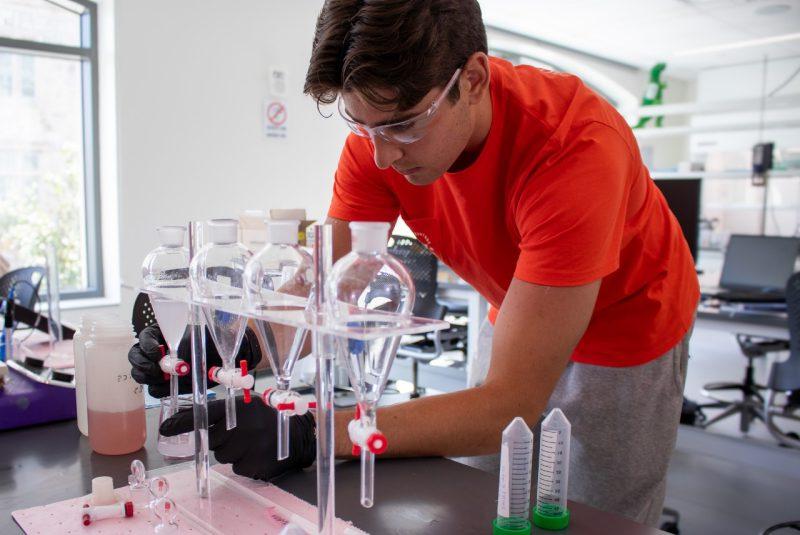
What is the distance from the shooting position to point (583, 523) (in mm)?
864

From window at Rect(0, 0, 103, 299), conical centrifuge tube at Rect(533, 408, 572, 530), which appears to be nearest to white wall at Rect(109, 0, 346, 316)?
window at Rect(0, 0, 103, 299)

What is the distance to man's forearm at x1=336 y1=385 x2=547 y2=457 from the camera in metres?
0.98

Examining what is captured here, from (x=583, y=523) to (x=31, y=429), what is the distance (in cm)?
100

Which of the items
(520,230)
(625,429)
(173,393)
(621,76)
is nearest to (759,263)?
(625,429)

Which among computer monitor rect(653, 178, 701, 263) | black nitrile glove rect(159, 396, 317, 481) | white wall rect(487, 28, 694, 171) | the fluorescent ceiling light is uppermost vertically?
the fluorescent ceiling light

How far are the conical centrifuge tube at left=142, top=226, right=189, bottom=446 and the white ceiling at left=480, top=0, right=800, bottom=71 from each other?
17.4ft

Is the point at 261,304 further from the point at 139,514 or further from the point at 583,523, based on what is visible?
the point at 583,523

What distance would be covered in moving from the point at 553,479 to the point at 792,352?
2.60 metres

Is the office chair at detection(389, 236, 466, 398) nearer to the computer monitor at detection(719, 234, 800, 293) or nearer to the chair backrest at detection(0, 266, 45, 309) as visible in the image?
the chair backrest at detection(0, 266, 45, 309)

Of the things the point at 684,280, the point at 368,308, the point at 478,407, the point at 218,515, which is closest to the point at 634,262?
the point at 684,280

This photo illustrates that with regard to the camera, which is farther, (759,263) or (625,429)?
(759,263)

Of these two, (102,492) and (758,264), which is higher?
(758,264)

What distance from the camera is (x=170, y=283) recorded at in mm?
988

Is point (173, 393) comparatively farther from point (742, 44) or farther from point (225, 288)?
point (742, 44)
